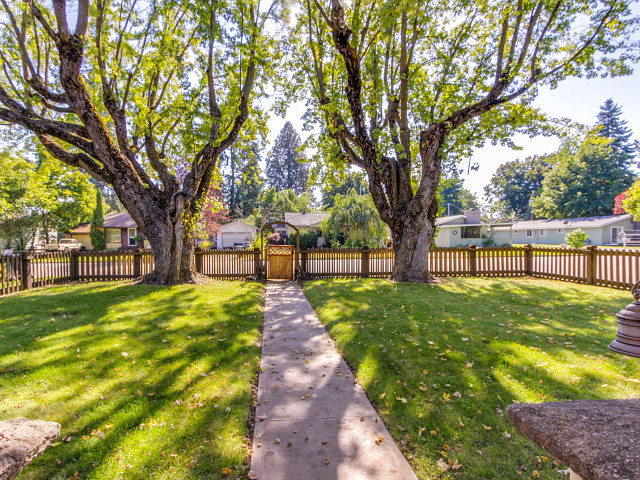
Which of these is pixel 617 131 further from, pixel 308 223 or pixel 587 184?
pixel 308 223

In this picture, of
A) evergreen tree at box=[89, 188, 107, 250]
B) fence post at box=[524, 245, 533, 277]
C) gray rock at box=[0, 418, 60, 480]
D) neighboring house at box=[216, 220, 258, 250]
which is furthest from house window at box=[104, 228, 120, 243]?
gray rock at box=[0, 418, 60, 480]

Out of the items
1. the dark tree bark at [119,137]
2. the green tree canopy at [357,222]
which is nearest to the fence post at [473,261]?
the green tree canopy at [357,222]

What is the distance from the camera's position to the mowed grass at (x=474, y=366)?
2572mm

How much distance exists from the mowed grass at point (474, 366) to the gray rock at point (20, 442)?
2.38 meters

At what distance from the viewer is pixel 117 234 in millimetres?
28891

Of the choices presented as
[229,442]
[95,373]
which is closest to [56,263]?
[95,373]

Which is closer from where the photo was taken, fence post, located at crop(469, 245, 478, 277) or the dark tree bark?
the dark tree bark

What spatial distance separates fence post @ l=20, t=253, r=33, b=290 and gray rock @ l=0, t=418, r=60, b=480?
431 inches

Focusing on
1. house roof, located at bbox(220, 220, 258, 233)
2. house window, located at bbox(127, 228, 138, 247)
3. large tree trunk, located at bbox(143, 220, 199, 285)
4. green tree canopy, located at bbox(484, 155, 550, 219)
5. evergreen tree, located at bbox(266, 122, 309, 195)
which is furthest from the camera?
evergreen tree, located at bbox(266, 122, 309, 195)

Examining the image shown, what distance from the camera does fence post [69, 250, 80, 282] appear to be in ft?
36.7

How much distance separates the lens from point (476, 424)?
9.43 ft

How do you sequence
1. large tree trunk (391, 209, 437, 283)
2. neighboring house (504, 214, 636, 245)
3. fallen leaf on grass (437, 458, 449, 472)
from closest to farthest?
fallen leaf on grass (437, 458, 449, 472) → large tree trunk (391, 209, 437, 283) → neighboring house (504, 214, 636, 245)

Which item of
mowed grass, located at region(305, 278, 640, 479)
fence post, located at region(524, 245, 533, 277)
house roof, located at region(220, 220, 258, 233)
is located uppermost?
house roof, located at region(220, 220, 258, 233)

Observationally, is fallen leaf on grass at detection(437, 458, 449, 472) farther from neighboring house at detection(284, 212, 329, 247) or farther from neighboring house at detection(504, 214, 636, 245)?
neighboring house at detection(504, 214, 636, 245)
